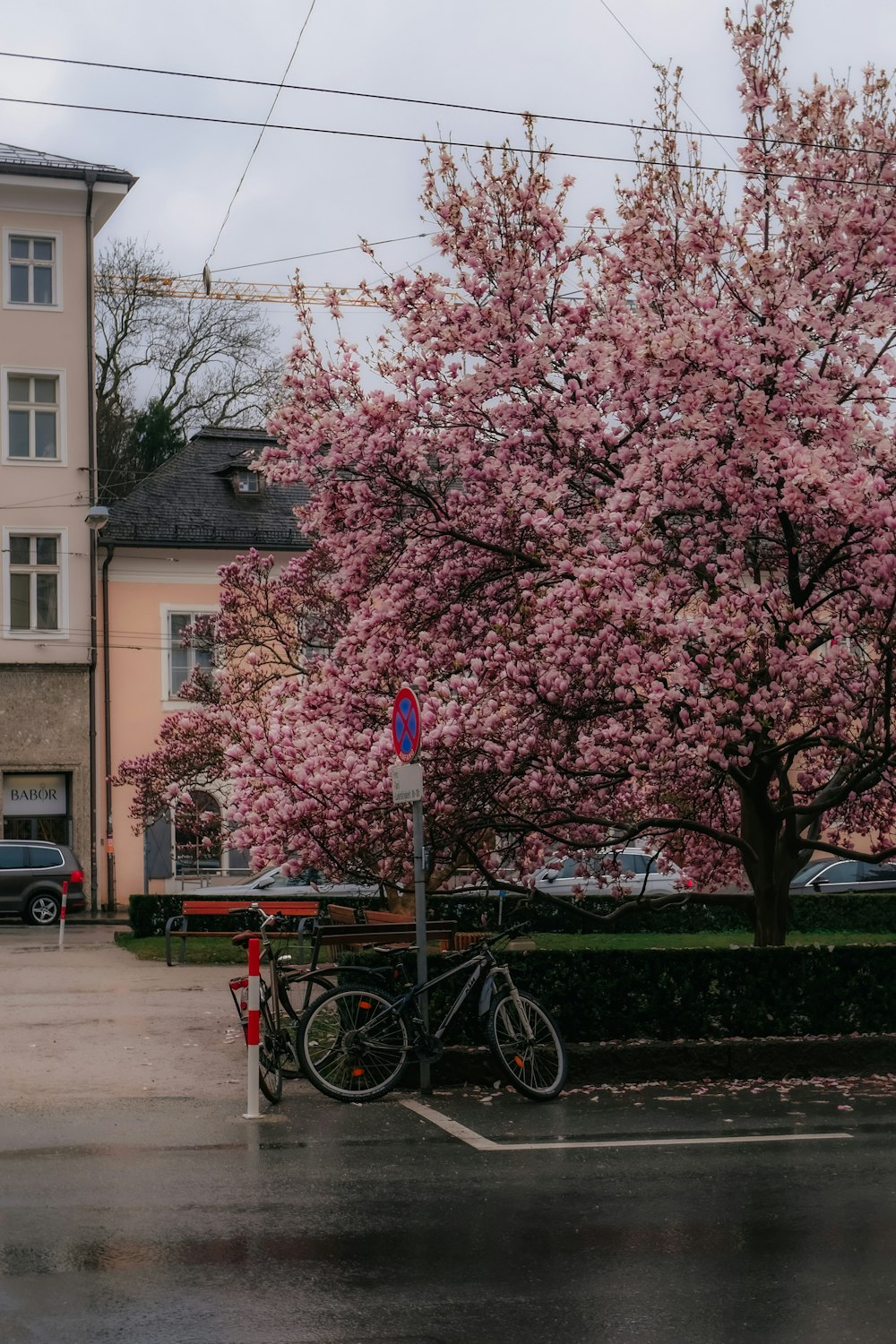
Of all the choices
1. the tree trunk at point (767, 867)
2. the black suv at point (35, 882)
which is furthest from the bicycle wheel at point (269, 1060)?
the black suv at point (35, 882)

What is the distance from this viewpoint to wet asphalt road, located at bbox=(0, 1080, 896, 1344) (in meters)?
6.46

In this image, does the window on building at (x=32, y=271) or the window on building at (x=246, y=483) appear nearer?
the window on building at (x=32, y=271)

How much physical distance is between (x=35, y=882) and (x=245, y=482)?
13104mm

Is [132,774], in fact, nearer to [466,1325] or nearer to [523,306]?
[523,306]

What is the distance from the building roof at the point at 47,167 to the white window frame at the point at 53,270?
1.34 meters

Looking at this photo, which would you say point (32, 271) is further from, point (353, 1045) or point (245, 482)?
point (353, 1045)

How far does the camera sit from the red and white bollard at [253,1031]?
11234mm

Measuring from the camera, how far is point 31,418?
136 ft

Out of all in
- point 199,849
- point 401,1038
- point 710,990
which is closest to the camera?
point 401,1038

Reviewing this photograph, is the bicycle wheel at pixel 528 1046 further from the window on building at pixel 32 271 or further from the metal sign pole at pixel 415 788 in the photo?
the window on building at pixel 32 271

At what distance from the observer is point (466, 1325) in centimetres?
635

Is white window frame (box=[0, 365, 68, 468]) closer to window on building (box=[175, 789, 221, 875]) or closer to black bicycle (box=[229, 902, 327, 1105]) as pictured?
window on building (box=[175, 789, 221, 875])

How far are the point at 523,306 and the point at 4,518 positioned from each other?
1115 inches

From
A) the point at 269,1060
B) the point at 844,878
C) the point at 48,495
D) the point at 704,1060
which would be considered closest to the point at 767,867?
the point at 704,1060
